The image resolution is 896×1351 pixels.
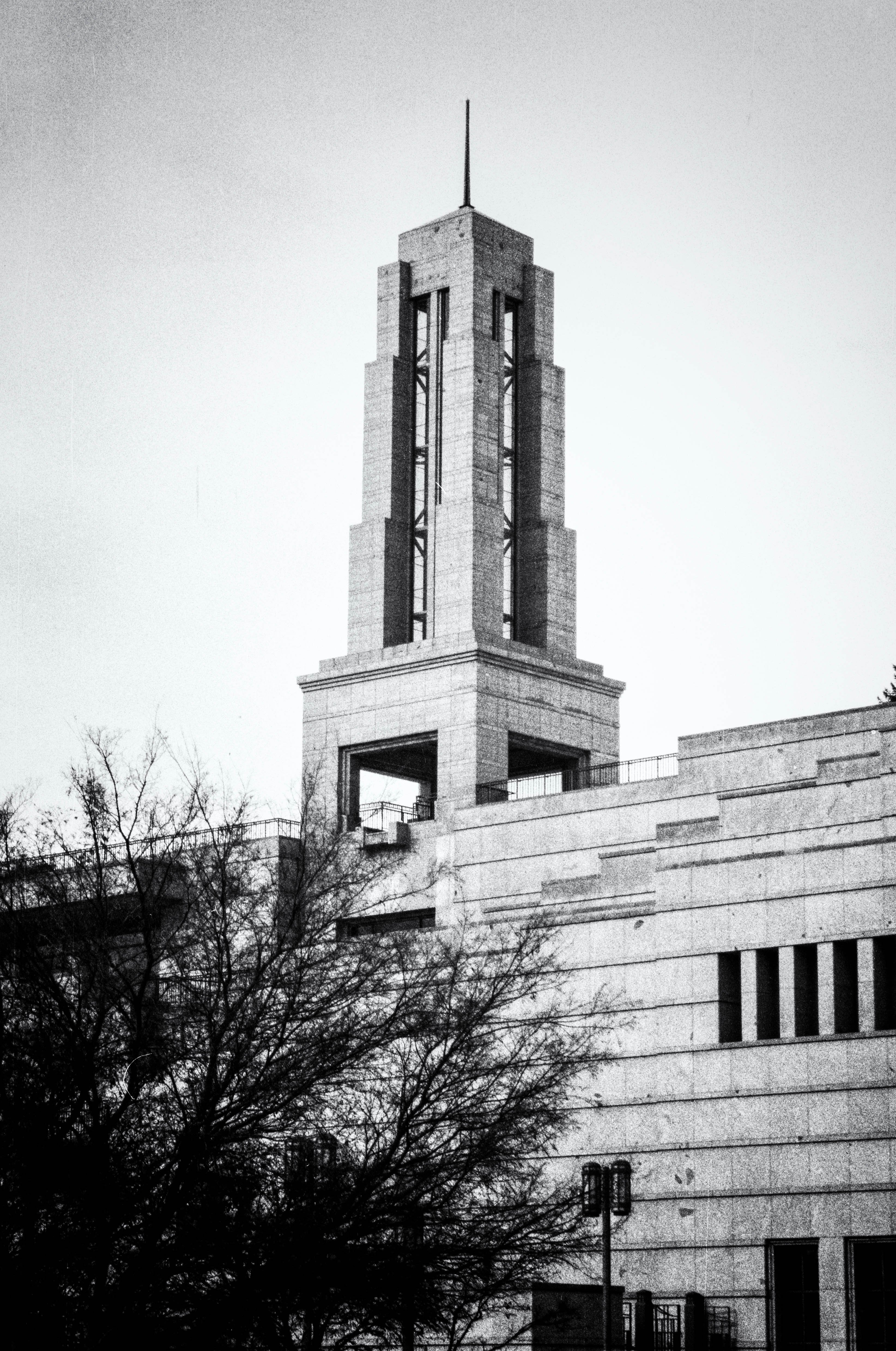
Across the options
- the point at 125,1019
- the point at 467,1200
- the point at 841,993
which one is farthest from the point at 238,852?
the point at 841,993

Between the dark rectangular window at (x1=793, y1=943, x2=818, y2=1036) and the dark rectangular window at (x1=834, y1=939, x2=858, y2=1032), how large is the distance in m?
0.73

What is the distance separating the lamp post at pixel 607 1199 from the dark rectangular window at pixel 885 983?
866 centimetres

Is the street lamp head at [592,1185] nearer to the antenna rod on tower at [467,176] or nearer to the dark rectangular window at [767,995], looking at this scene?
the dark rectangular window at [767,995]

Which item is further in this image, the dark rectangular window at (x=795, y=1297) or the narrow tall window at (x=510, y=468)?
the narrow tall window at (x=510, y=468)

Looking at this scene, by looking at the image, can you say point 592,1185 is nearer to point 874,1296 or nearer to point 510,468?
point 874,1296

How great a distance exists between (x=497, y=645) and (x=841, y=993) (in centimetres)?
2084

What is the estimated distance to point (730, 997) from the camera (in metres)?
53.4

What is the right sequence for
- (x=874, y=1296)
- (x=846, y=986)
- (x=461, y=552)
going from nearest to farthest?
(x=874, y=1296), (x=846, y=986), (x=461, y=552)

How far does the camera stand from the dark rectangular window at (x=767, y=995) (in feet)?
171

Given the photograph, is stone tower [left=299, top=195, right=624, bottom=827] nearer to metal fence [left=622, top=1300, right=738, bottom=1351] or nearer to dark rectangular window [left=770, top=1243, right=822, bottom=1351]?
metal fence [left=622, top=1300, right=738, bottom=1351]

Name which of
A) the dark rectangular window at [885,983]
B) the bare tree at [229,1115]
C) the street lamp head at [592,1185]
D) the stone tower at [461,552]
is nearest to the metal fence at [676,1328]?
the dark rectangular window at [885,983]

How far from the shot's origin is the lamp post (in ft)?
133

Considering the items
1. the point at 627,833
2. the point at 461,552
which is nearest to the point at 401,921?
the point at 627,833

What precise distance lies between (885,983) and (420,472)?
29.4 metres
